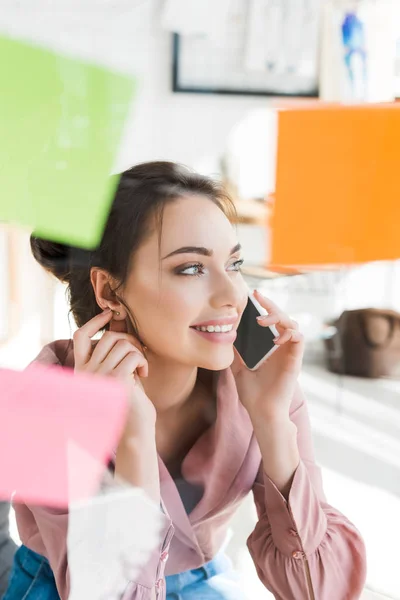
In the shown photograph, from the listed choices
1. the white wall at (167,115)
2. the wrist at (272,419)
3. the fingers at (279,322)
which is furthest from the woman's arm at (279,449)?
the white wall at (167,115)

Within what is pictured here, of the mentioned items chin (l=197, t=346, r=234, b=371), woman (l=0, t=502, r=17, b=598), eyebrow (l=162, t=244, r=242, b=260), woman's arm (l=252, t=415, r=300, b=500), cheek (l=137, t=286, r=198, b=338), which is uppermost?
eyebrow (l=162, t=244, r=242, b=260)

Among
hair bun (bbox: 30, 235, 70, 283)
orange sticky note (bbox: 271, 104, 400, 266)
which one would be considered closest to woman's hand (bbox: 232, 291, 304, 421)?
orange sticky note (bbox: 271, 104, 400, 266)

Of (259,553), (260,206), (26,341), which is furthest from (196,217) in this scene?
(259,553)

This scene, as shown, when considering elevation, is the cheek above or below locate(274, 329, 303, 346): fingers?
above

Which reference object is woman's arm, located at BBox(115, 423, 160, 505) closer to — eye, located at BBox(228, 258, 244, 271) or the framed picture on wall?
eye, located at BBox(228, 258, 244, 271)

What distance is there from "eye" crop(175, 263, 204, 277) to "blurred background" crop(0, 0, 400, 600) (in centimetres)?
8

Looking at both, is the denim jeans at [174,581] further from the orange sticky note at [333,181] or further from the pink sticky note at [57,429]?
the orange sticky note at [333,181]

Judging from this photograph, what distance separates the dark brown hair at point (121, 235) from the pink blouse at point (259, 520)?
21 cm

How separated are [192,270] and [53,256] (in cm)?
15

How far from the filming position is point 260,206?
71 cm

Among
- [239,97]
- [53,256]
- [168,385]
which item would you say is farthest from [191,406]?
[239,97]

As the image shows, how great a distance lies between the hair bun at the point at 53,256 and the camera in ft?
2.10

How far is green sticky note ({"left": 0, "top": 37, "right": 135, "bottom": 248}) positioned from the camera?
605 mm

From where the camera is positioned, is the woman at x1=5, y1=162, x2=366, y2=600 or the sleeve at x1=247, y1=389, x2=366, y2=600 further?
the sleeve at x1=247, y1=389, x2=366, y2=600
